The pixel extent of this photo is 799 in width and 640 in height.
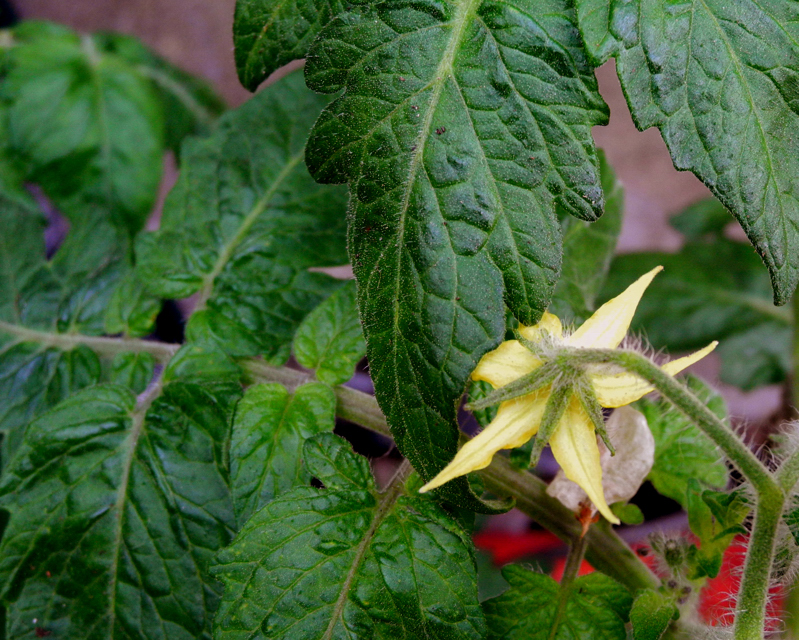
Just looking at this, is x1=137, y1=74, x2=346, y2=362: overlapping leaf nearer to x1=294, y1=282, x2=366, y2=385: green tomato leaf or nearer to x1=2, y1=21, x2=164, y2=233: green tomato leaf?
x1=294, y1=282, x2=366, y2=385: green tomato leaf

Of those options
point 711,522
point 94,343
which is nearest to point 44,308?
point 94,343

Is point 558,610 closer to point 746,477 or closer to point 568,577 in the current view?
point 568,577

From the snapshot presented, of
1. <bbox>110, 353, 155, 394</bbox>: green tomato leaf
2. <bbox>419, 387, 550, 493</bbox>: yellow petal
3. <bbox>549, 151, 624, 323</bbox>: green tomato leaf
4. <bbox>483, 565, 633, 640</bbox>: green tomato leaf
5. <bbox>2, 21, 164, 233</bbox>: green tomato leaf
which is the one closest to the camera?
<bbox>419, 387, 550, 493</bbox>: yellow petal

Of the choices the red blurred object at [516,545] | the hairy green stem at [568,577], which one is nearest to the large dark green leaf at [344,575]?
the hairy green stem at [568,577]

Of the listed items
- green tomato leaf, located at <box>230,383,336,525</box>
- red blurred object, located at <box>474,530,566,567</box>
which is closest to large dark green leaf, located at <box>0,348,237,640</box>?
green tomato leaf, located at <box>230,383,336,525</box>

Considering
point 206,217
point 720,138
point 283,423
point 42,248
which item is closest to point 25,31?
point 42,248
